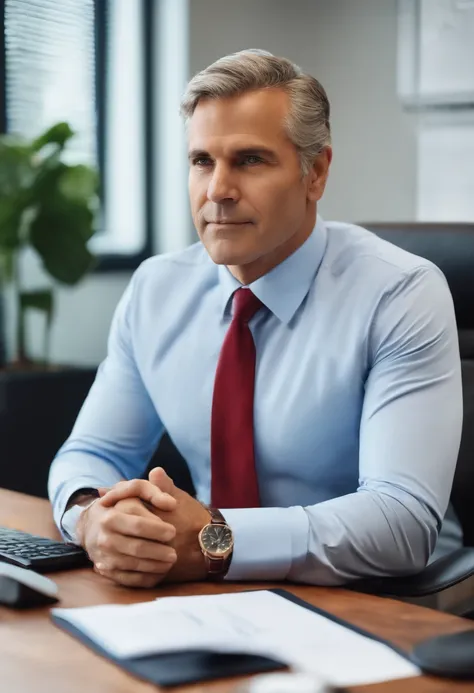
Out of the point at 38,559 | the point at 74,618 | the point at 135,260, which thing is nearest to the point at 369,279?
the point at 38,559

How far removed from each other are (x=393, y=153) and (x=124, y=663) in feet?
10.4

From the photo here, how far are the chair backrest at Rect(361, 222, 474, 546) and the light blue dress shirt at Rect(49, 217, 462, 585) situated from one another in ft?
0.44

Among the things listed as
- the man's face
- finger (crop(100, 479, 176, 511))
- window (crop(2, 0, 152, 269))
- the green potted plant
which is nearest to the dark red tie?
the man's face

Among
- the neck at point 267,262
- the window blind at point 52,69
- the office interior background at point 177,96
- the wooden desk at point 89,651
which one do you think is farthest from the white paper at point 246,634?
the window blind at point 52,69

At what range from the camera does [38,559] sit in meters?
1.32

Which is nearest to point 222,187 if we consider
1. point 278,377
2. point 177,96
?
point 278,377

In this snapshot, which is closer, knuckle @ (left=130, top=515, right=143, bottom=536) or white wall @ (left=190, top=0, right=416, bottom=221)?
knuckle @ (left=130, top=515, right=143, bottom=536)

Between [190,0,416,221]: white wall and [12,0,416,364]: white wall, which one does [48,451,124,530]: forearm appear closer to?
[12,0,416,364]: white wall

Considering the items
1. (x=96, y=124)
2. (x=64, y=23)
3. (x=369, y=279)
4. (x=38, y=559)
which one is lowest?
(x=38, y=559)

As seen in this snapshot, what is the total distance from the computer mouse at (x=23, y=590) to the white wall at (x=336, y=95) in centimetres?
276

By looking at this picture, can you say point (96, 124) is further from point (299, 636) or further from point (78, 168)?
point (299, 636)

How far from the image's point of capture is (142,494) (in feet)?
4.42

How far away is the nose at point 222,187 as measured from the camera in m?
1.63

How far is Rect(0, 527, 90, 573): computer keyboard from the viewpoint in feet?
4.31
